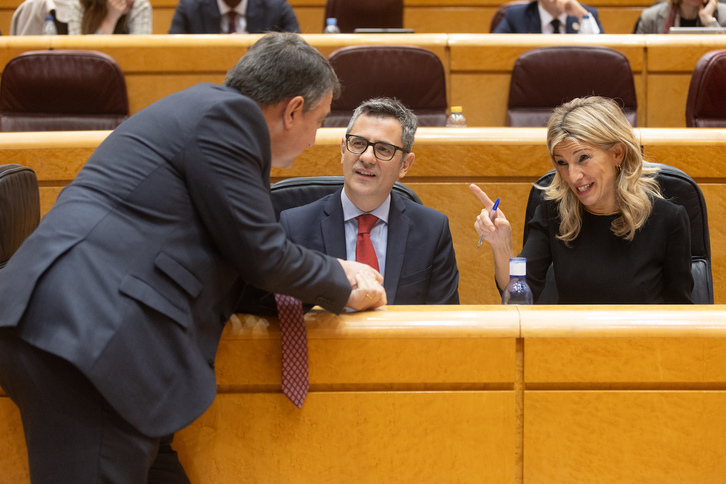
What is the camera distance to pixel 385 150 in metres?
1.64

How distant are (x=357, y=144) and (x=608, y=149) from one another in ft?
1.87

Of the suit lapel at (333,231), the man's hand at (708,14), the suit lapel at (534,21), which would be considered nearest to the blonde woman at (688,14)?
the man's hand at (708,14)

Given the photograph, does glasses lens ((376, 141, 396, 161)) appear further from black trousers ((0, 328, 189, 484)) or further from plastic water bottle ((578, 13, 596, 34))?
plastic water bottle ((578, 13, 596, 34))

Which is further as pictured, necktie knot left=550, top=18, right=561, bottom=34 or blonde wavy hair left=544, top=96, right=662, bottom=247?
necktie knot left=550, top=18, right=561, bottom=34

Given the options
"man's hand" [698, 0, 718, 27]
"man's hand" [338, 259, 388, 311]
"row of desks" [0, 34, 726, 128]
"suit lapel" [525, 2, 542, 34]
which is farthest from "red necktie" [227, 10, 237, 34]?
"man's hand" [338, 259, 388, 311]

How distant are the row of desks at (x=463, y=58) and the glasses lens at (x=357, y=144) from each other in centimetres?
127

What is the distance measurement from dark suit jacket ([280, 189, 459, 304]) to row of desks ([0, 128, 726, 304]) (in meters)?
0.46

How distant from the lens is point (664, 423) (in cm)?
108

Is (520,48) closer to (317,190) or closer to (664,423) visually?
(317,190)

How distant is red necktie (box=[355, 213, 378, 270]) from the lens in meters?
1.60

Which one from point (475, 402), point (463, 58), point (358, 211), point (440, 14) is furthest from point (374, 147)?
point (440, 14)

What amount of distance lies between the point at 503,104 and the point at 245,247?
212cm

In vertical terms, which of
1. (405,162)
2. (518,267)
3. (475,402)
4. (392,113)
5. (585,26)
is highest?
(585,26)

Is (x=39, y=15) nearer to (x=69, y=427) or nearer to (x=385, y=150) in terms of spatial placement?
(x=385, y=150)
